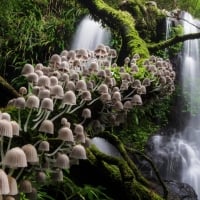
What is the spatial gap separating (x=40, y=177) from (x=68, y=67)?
0.85 metres

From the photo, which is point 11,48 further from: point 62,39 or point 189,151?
point 189,151

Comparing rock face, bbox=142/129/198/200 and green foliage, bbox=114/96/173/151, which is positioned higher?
green foliage, bbox=114/96/173/151

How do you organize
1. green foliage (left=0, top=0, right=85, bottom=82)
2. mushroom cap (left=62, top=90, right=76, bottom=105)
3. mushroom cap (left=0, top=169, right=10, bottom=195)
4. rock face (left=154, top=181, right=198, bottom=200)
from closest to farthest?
mushroom cap (left=0, top=169, right=10, bottom=195) → mushroom cap (left=62, top=90, right=76, bottom=105) → rock face (left=154, top=181, right=198, bottom=200) → green foliage (left=0, top=0, right=85, bottom=82)

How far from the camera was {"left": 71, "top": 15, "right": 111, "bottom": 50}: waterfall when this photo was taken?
8586mm

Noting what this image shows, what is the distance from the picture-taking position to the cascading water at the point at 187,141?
310 inches

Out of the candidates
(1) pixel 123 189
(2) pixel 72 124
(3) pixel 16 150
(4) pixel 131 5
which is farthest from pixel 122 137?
(3) pixel 16 150

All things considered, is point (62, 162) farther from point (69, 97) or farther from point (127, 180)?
point (127, 180)

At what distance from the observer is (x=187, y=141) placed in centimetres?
896

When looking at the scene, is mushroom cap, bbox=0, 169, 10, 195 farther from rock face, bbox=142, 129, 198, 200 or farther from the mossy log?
rock face, bbox=142, 129, 198, 200

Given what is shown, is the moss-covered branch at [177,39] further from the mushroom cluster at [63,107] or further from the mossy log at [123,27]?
the mushroom cluster at [63,107]

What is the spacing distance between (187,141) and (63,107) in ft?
22.3

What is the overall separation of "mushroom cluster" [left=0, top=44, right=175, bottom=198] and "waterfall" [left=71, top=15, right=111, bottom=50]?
4923 mm

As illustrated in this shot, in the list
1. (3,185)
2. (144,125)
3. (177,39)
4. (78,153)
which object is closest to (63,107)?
(78,153)

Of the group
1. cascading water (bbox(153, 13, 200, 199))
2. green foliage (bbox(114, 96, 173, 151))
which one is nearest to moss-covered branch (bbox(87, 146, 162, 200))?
green foliage (bbox(114, 96, 173, 151))
